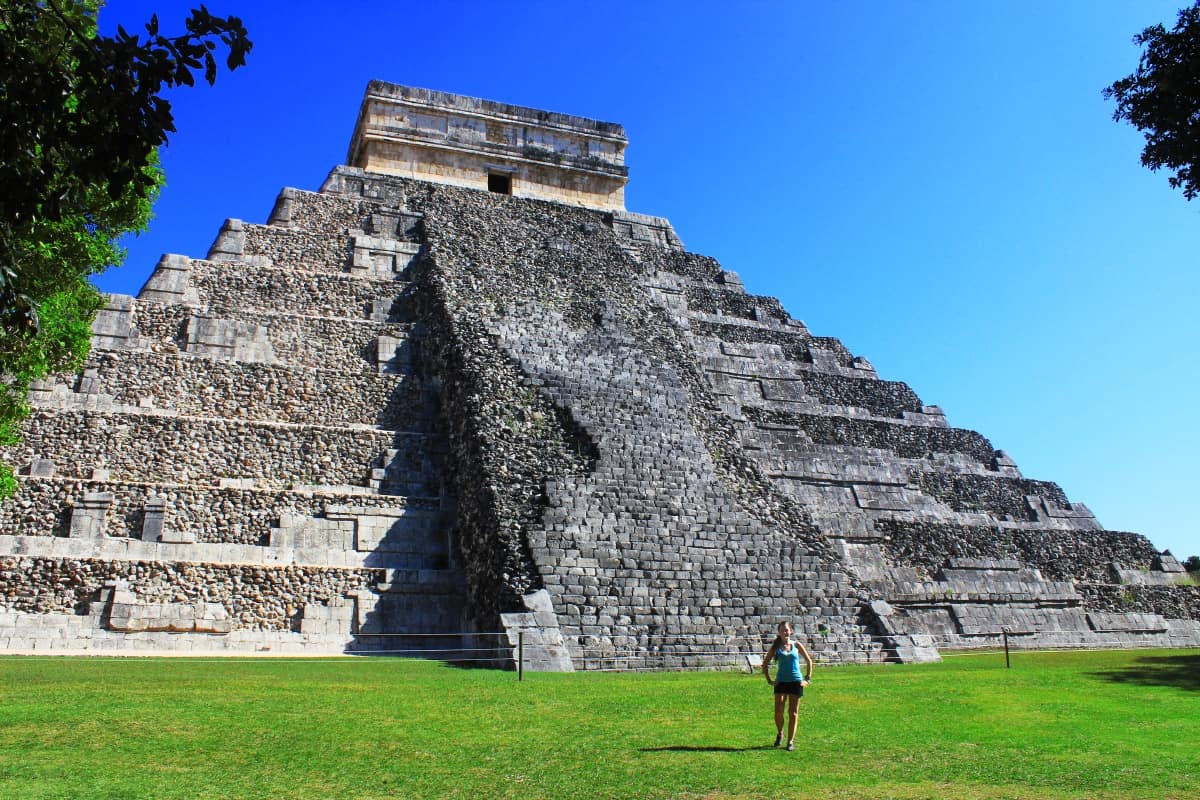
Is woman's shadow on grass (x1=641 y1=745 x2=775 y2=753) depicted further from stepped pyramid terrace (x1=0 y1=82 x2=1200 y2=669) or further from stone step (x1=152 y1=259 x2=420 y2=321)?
stone step (x1=152 y1=259 x2=420 y2=321)

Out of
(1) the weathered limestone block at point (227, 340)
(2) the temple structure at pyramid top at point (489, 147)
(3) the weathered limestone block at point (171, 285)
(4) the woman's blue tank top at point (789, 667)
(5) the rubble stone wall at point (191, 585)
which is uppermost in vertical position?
(2) the temple structure at pyramid top at point (489, 147)

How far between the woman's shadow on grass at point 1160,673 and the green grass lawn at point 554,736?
16 cm

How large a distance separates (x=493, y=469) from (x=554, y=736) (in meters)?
7.29

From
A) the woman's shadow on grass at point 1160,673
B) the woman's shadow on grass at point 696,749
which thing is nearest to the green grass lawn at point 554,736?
the woman's shadow on grass at point 696,749

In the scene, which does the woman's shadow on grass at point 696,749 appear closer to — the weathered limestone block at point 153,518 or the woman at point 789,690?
the woman at point 789,690

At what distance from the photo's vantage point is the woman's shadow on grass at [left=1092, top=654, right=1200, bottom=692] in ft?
35.3

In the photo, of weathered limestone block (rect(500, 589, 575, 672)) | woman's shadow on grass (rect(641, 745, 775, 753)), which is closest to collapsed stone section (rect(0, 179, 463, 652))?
weathered limestone block (rect(500, 589, 575, 672))

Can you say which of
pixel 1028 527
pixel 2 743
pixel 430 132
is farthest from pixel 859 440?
pixel 2 743

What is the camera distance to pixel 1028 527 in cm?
2019

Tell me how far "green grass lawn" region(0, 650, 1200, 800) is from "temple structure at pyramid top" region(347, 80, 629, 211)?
52.2 ft

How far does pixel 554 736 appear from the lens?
6984 millimetres

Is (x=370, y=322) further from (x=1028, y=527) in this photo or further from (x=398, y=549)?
(x=1028, y=527)

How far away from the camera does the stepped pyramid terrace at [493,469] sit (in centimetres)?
1262

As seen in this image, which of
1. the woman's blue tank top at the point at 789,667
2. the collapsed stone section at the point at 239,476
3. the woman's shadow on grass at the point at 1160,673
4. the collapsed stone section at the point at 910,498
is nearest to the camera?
the woman's blue tank top at the point at 789,667
